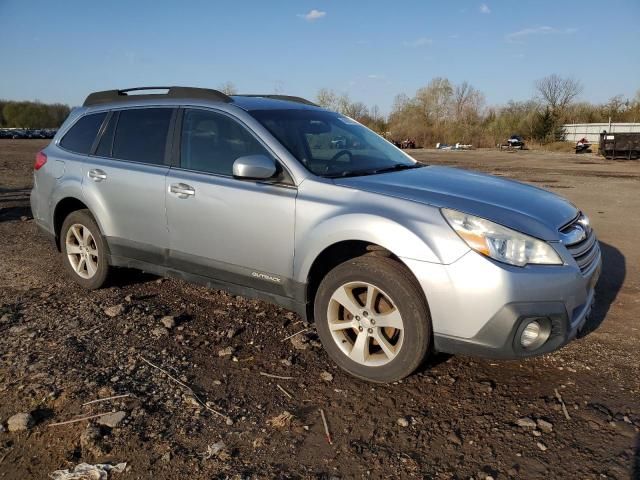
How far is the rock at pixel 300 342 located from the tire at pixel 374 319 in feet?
1.28

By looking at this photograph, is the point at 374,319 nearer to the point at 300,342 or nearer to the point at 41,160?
the point at 300,342

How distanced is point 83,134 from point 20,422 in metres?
3.13

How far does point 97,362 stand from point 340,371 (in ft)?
5.34

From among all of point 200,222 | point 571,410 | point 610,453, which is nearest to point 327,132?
point 200,222

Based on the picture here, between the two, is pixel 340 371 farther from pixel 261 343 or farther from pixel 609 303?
pixel 609 303

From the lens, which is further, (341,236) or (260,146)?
(260,146)

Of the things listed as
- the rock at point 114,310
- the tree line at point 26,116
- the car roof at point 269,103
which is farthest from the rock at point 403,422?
the tree line at point 26,116

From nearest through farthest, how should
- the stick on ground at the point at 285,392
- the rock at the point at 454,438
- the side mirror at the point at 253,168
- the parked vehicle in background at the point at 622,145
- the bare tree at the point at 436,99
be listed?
the rock at the point at 454,438, the stick on ground at the point at 285,392, the side mirror at the point at 253,168, the parked vehicle in background at the point at 622,145, the bare tree at the point at 436,99

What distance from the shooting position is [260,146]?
12.4 feet

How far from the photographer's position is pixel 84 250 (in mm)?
5008

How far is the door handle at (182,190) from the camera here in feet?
13.1

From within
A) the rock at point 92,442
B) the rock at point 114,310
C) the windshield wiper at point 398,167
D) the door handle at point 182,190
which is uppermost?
the windshield wiper at point 398,167

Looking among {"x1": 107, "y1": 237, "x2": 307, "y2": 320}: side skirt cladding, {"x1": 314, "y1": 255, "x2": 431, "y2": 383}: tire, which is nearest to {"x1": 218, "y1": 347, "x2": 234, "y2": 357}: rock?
{"x1": 107, "y1": 237, "x2": 307, "y2": 320}: side skirt cladding

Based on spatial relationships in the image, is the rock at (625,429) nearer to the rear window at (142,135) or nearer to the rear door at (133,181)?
the rear door at (133,181)
